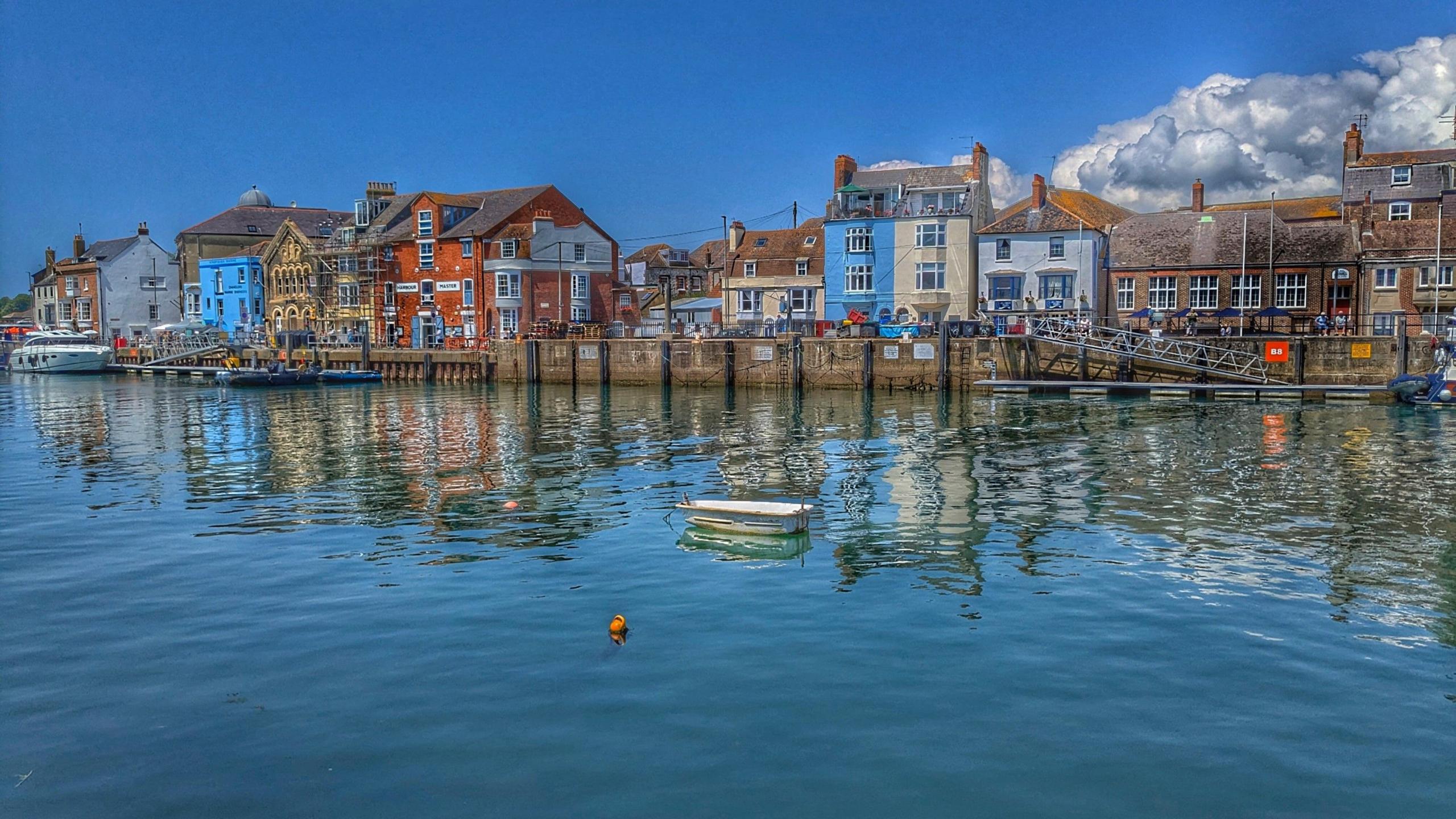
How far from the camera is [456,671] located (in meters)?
14.4

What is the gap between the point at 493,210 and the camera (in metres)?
89.8

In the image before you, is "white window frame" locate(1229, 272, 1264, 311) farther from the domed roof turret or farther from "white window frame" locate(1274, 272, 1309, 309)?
the domed roof turret

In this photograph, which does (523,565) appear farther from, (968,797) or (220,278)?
(220,278)

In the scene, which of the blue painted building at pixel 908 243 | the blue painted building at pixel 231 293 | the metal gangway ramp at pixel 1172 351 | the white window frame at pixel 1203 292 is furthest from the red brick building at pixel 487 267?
the white window frame at pixel 1203 292

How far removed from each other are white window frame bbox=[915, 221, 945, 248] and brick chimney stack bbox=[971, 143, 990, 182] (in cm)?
415

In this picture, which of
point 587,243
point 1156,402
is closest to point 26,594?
point 1156,402

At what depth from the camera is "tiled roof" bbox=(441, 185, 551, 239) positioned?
87312 mm

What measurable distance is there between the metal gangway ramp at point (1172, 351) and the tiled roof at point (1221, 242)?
35.7ft

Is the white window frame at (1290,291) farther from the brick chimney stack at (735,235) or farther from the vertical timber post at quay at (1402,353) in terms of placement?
the brick chimney stack at (735,235)

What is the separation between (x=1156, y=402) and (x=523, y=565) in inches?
1626

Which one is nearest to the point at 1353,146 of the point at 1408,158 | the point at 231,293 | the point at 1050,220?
the point at 1408,158

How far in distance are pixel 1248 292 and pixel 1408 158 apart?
26844mm

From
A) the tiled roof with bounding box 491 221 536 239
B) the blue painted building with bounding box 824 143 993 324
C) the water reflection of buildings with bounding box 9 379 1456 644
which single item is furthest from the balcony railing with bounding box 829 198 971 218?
the tiled roof with bounding box 491 221 536 239

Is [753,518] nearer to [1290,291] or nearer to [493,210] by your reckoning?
[1290,291]
